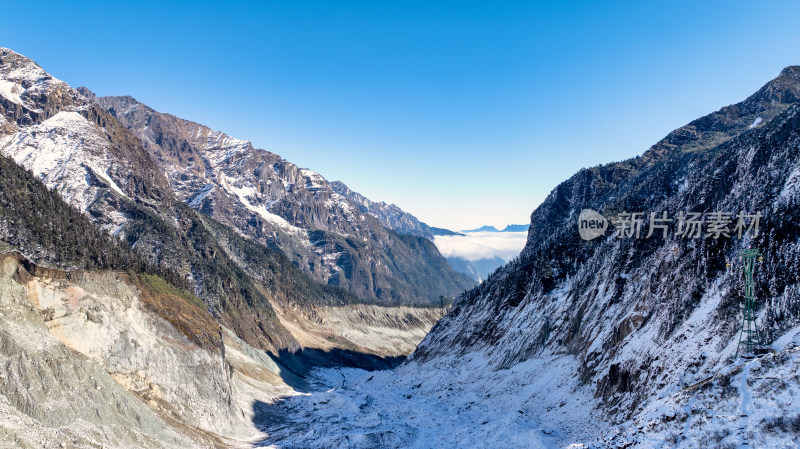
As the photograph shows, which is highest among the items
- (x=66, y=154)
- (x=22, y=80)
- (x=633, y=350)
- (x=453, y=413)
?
(x=22, y=80)

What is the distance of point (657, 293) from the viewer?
47500 millimetres

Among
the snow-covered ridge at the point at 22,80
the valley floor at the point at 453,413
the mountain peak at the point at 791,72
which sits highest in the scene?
the snow-covered ridge at the point at 22,80

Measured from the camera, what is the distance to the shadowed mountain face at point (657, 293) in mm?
34812

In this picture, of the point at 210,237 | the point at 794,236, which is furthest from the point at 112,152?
the point at 794,236

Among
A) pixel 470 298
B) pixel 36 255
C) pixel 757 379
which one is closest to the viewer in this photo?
pixel 757 379

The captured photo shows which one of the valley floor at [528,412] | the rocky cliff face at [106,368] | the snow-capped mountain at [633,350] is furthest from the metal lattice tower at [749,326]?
the rocky cliff face at [106,368]

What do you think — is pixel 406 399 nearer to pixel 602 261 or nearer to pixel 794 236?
pixel 602 261

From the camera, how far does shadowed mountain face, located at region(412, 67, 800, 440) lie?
34812 mm

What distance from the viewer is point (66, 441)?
30625 millimetres

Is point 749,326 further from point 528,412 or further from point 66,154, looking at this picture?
point 66,154

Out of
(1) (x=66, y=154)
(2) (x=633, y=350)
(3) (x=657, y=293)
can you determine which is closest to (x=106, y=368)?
(2) (x=633, y=350)

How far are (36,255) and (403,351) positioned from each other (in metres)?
153

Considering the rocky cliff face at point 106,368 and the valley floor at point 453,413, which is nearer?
the rocky cliff face at point 106,368

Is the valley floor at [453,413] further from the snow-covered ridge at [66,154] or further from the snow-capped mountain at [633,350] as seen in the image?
the snow-covered ridge at [66,154]
